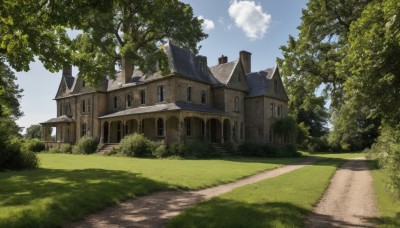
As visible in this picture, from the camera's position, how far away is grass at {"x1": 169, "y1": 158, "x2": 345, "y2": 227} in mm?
7566

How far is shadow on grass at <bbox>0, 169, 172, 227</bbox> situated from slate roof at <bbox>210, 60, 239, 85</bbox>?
2372 cm

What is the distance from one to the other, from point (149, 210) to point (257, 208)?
2.94 m

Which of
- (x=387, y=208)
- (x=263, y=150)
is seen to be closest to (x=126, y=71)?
(x=263, y=150)

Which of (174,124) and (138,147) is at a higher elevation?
(174,124)

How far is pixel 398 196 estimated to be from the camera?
10.7m

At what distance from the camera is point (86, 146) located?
119 ft

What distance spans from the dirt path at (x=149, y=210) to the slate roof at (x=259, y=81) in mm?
26285

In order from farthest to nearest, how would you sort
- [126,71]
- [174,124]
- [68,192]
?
1. [126,71]
2. [174,124]
3. [68,192]

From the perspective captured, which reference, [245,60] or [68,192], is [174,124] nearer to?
[245,60]

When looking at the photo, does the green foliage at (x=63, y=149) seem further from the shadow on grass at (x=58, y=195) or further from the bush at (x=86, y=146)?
the shadow on grass at (x=58, y=195)

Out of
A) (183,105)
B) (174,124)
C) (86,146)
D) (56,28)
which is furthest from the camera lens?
(86,146)

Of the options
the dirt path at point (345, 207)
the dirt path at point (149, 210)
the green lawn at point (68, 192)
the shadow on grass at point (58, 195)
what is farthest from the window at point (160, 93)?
the dirt path at point (149, 210)

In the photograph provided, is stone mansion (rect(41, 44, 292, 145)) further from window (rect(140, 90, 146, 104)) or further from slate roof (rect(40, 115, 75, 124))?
window (rect(140, 90, 146, 104))

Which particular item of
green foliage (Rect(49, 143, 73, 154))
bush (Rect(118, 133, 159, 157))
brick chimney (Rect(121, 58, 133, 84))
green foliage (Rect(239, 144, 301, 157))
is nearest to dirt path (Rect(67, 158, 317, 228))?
bush (Rect(118, 133, 159, 157))
